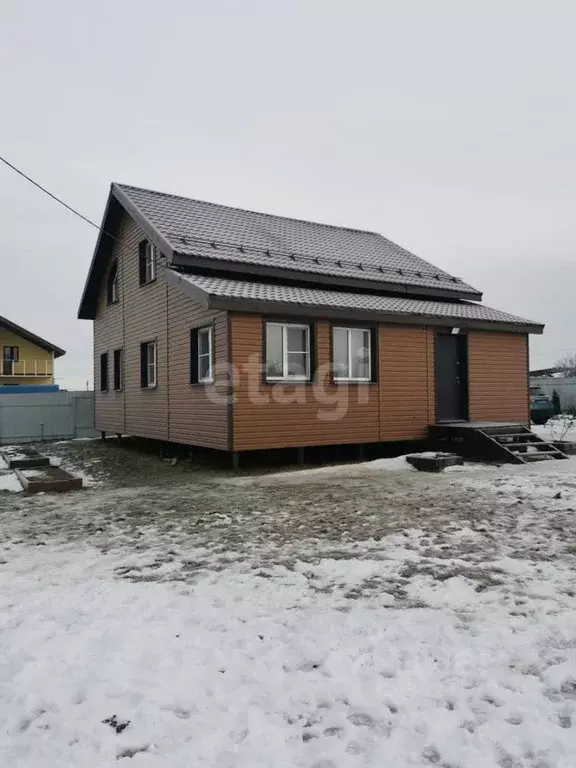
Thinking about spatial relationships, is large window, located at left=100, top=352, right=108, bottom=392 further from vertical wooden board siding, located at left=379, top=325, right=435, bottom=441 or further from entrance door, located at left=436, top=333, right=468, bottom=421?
entrance door, located at left=436, top=333, right=468, bottom=421

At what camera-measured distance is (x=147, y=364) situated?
53.5 ft

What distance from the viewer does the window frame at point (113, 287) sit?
1867cm

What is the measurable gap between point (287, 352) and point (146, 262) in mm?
6140

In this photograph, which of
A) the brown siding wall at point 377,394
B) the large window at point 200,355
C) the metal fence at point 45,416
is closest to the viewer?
the brown siding wall at point 377,394

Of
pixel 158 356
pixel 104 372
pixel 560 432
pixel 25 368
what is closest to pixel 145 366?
pixel 158 356

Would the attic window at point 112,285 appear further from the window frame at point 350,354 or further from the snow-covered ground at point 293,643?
the snow-covered ground at point 293,643

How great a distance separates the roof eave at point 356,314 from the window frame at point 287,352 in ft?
0.98

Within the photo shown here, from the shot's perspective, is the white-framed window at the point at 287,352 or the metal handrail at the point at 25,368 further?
the metal handrail at the point at 25,368

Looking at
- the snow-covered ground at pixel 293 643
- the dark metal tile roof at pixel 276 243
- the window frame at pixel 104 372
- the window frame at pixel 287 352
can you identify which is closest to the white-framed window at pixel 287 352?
the window frame at pixel 287 352

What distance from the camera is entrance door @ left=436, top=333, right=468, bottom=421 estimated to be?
14.3 m

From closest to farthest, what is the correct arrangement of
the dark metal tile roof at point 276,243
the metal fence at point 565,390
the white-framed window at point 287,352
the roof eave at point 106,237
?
the white-framed window at point 287,352
the roof eave at point 106,237
the dark metal tile roof at point 276,243
the metal fence at point 565,390

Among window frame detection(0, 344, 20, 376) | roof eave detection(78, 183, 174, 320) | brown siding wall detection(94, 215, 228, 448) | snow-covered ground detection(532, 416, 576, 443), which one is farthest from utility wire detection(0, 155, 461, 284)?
window frame detection(0, 344, 20, 376)

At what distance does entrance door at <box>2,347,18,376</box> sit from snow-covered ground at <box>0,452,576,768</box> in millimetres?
36120

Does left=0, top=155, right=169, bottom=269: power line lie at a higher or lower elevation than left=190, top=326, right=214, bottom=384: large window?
higher
